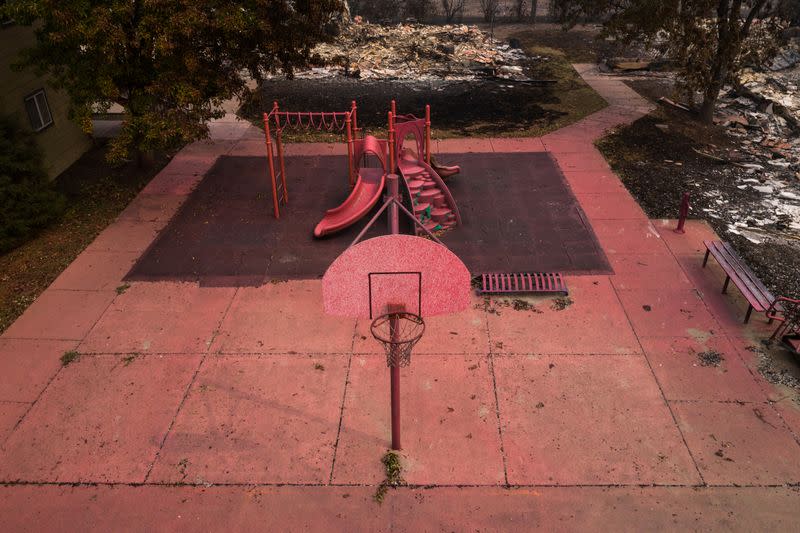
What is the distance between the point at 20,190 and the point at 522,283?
10.2 meters

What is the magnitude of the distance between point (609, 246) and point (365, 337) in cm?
553

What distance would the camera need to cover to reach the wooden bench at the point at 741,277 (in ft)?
32.4

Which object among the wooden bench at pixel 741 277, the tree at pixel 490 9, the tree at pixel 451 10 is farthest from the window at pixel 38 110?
the tree at pixel 490 9

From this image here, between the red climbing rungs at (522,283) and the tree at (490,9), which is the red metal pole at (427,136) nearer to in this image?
the red climbing rungs at (522,283)

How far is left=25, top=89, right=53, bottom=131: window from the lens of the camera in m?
15.4

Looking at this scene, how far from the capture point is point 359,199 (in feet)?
43.1

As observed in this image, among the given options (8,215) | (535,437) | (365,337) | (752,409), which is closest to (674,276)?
(752,409)

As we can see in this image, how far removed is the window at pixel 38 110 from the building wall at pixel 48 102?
116mm

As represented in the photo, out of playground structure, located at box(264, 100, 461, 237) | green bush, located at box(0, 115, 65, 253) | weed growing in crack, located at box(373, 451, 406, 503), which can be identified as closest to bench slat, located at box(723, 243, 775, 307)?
playground structure, located at box(264, 100, 461, 237)

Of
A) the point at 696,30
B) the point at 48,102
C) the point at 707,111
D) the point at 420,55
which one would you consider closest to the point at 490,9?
the point at 420,55

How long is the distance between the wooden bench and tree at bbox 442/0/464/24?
1048 inches

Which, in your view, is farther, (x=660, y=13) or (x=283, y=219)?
(x=660, y=13)

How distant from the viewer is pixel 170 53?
1211cm

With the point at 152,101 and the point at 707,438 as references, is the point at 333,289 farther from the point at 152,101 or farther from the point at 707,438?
the point at 152,101
